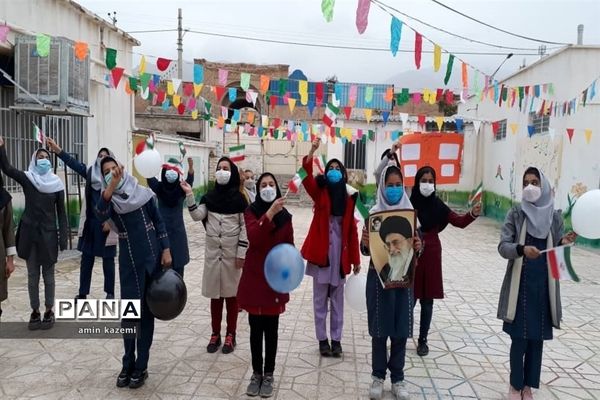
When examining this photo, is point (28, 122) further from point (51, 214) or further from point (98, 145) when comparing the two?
point (51, 214)

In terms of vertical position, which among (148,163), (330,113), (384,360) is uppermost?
(330,113)

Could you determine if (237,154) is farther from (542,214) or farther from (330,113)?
(542,214)

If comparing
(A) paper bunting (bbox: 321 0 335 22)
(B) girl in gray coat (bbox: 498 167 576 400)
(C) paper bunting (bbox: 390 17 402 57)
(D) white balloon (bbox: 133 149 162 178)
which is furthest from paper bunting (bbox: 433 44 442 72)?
(D) white balloon (bbox: 133 149 162 178)

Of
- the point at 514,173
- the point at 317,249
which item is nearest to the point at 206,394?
the point at 317,249

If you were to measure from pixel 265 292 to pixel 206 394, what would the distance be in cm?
86

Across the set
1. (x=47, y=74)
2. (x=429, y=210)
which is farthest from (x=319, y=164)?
(x=47, y=74)

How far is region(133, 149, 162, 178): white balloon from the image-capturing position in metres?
4.12

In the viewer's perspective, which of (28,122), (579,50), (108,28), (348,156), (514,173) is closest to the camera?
(28,122)

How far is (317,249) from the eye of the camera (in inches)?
161

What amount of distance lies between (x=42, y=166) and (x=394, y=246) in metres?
3.42

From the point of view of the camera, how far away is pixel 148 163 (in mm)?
4148

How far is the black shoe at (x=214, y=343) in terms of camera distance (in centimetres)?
421

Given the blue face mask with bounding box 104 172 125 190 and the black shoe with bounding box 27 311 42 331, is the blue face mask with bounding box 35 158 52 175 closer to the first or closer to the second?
the black shoe with bounding box 27 311 42 331

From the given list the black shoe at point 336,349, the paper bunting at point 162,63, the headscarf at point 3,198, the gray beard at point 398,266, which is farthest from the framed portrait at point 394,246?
the paper bunting at point 162,63
